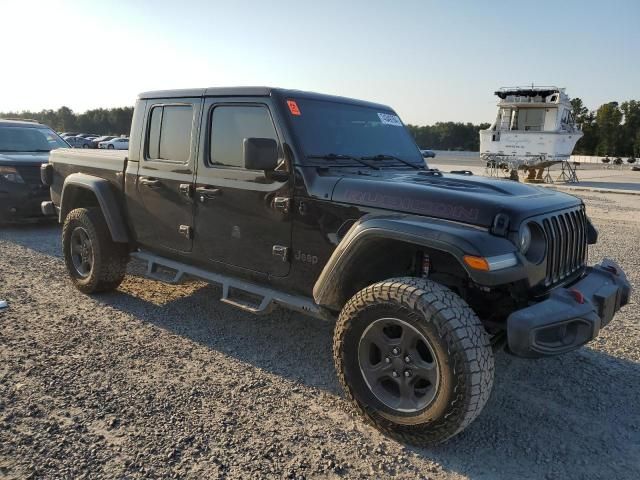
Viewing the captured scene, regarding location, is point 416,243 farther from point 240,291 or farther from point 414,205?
point 240,291

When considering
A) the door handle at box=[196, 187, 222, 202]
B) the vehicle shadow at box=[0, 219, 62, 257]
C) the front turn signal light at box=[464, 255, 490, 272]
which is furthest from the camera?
the vehicle shadow at box=[0, 219, 62, 257]

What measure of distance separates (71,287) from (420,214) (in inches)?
160

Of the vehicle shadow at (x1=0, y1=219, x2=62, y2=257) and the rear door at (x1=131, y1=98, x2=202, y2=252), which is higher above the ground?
the rear door at (x1=131, y1=98, x2=202, y2=252)

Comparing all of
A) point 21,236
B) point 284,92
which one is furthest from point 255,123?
point 21,236

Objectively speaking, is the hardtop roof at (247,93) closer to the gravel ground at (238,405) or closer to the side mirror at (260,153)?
the side mirror at (260,153)

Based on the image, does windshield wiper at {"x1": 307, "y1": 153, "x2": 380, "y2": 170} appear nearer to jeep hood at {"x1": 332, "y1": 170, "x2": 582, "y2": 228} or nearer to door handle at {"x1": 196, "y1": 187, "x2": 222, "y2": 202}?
jeep hood at {"x1": 332, "y1": 170, "x2": 582, "y2": 228}

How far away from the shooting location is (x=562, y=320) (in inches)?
107

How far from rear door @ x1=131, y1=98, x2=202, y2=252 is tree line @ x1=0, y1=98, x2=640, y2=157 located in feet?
149

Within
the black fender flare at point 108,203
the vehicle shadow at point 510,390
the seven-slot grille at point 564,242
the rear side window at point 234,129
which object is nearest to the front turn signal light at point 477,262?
the seven-slot grille at point 564,242

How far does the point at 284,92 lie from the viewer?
3721mm

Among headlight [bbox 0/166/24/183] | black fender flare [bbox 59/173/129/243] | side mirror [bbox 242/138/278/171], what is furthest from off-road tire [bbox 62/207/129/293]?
headlight [bbox 0/166/24/183]

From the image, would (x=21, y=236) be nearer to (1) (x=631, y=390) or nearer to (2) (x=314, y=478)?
(2) (x=314, y=478)

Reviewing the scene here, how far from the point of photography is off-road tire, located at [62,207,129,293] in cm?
488

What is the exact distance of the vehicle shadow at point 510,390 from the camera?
9.08 ft
